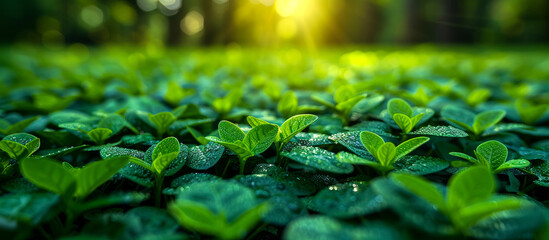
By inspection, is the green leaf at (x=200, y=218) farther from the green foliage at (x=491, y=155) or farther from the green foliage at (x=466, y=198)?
the green foliage at (x=491, y=155)

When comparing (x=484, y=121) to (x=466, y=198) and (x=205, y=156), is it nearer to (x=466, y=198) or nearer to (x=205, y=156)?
(x=466, y=198)

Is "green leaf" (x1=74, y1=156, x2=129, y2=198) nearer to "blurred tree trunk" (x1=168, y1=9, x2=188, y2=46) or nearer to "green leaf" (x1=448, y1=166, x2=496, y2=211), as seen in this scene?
"green leaf" (x1=448, y1=166, x2=496, y2=211)

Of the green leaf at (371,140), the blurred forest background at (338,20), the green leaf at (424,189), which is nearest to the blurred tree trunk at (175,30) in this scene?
the blurred forest background at (338,20)

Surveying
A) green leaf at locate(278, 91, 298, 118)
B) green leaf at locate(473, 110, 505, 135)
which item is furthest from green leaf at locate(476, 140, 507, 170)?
green leaf at locate(278, 91, 298, 118)

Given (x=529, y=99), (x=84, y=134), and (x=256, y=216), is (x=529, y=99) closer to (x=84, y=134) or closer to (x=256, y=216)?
(x=256, y=216)

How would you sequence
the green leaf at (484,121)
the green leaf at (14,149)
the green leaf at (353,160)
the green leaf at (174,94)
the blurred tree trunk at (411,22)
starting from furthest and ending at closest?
the blurred tree trunk at (411,22) < the green leaf at (174,94) < the green leaf at (484,121) < the green leaf at (14,149) < the green leaf at (353,160)

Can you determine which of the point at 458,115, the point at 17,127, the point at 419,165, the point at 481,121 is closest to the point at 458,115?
the point at 458,115

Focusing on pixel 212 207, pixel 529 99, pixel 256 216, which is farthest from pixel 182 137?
pixel 529 99

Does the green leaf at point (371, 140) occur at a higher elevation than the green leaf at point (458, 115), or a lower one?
higher
